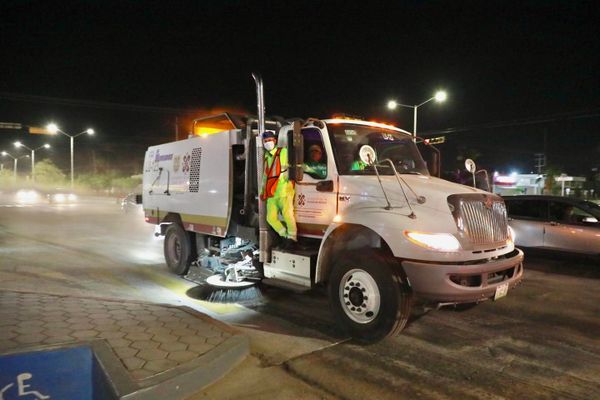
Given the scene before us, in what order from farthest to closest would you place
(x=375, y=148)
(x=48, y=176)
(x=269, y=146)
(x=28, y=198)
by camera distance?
(x=48, y=176) → (x=28, y=198) → (x=375, y=148) → (x=269, y=146)

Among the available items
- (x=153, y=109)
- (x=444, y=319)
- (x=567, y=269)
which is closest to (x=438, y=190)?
(x=444, y=319)

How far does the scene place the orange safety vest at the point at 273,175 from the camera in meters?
6.41

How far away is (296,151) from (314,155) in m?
0.35

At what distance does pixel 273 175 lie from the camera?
6465 millimetres

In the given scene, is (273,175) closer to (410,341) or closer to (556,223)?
(410,341)

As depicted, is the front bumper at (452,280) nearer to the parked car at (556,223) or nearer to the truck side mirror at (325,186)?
the truck side mirror at (325,186)

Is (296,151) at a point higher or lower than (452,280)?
higher

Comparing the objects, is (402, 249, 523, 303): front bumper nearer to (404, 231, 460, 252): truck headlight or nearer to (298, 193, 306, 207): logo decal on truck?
(404, 231, 460, 252): truck headlight

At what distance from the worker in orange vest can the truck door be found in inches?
4.1

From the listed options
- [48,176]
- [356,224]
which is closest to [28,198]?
[48,176]

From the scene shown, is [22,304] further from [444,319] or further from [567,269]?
[567,269]

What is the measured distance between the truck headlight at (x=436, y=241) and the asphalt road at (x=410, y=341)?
111cm

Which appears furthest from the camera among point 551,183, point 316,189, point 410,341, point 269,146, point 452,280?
point 551,183

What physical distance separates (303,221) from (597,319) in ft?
13.3
